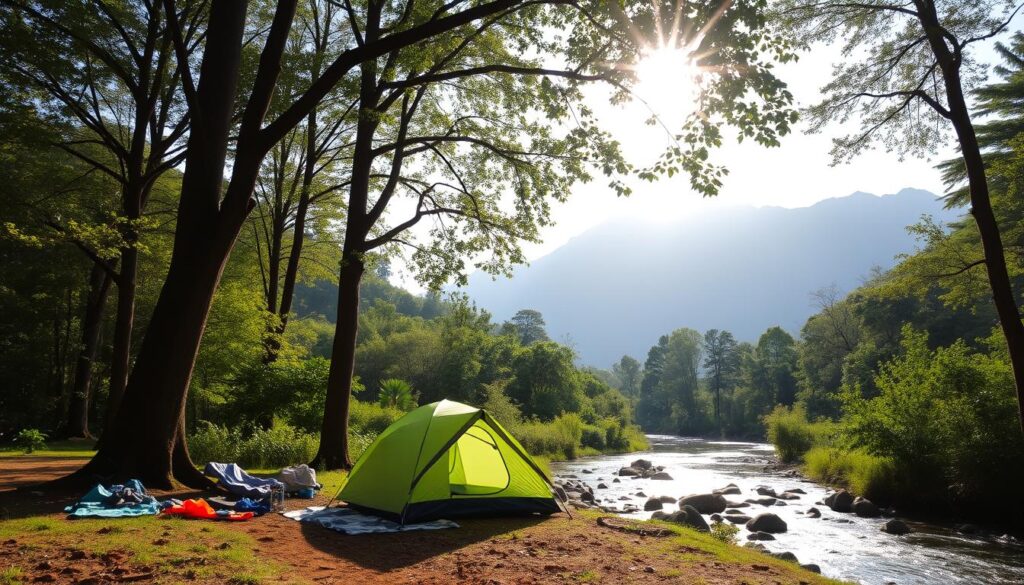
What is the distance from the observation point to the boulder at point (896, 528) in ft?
41.0

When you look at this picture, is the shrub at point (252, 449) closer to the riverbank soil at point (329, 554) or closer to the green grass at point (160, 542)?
the riverbank soil at point (329, 554)

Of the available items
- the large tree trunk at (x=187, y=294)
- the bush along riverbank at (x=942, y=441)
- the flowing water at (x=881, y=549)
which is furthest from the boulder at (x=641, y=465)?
the large tree trunk at (x=187, y=294)

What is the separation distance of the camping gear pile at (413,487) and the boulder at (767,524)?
19.9ft

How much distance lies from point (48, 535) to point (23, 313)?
1063 inches

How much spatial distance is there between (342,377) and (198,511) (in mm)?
5891

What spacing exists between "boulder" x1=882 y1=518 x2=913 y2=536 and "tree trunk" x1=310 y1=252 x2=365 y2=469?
Result: 12190mm

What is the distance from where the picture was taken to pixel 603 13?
8.33 metres

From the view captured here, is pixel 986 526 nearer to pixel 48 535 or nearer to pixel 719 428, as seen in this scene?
→ pixel 48 535

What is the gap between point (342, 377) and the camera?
1282cm

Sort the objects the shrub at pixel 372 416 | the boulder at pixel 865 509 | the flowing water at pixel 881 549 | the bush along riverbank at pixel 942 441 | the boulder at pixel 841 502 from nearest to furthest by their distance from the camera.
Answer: the flowing water at pixel 881 549
the bush along riverbank at pixel 942 441
the boulder at pixel 865 509
the boulder at pixel 841 502
the shrub at pixel 372 416

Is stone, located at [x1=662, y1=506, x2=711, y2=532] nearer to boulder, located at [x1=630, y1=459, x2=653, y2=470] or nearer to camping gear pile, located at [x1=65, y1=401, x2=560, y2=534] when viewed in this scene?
camping gear pile, located at [x1=65, y1=401, x2=560, y2=534]

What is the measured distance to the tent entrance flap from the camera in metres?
8.58

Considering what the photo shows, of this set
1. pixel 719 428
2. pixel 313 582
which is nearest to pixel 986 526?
pixel 313 582

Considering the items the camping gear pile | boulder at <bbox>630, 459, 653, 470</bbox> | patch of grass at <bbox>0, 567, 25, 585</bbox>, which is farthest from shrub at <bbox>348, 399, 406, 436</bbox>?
patch of grass at <bbox>0, 567, 25, 585</bbox>
